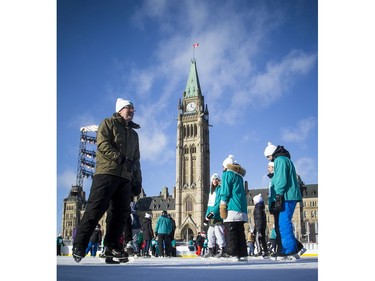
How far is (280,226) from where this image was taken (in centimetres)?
A: 412

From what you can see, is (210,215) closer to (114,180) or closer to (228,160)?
(228,160)

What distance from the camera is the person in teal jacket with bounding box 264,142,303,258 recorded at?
4078mm

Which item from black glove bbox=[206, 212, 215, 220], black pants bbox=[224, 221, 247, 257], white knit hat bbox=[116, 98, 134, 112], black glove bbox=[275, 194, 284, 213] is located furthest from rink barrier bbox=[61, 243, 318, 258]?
white knit hat bbox=[116, 98, 134, 112]

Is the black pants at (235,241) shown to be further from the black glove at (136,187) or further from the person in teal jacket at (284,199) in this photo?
the black glove at (136,187)

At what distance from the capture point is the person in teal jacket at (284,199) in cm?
408

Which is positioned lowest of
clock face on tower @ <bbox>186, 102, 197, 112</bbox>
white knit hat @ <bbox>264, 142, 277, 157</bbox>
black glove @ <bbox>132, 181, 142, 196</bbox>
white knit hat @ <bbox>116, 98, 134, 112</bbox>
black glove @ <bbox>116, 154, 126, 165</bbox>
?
black glove @ <bbox>132, 181, 142, 196</bbox>

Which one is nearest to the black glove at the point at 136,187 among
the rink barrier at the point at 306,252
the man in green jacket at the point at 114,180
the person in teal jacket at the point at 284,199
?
the man in green jacket at the point at 114,180

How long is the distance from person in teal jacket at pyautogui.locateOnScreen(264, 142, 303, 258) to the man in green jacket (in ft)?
4.70

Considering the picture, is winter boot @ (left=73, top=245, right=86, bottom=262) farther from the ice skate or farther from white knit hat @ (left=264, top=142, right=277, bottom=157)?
white knit hat @ (left=264, top=142, right=277, bottom=157)

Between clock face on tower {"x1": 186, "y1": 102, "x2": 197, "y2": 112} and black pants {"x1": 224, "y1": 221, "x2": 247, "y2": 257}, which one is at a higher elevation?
clock face on tower {"x1": 186, "y1": 102, "x2": 197, "y2": 112}

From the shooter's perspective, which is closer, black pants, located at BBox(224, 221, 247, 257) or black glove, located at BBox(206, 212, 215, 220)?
black pants, located at BBox(224, 221, 247, 257)

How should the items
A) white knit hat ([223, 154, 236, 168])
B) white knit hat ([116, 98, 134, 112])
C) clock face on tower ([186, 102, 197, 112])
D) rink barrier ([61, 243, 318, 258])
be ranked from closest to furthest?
1. white knit hat ([116, 98, 134, 112])
2. white knit hat ([223, 154, 236, 168])
3. rink barrier ([61, 243, 318, 258])
4. clock face on tower ([186, 102, 197, 112])
